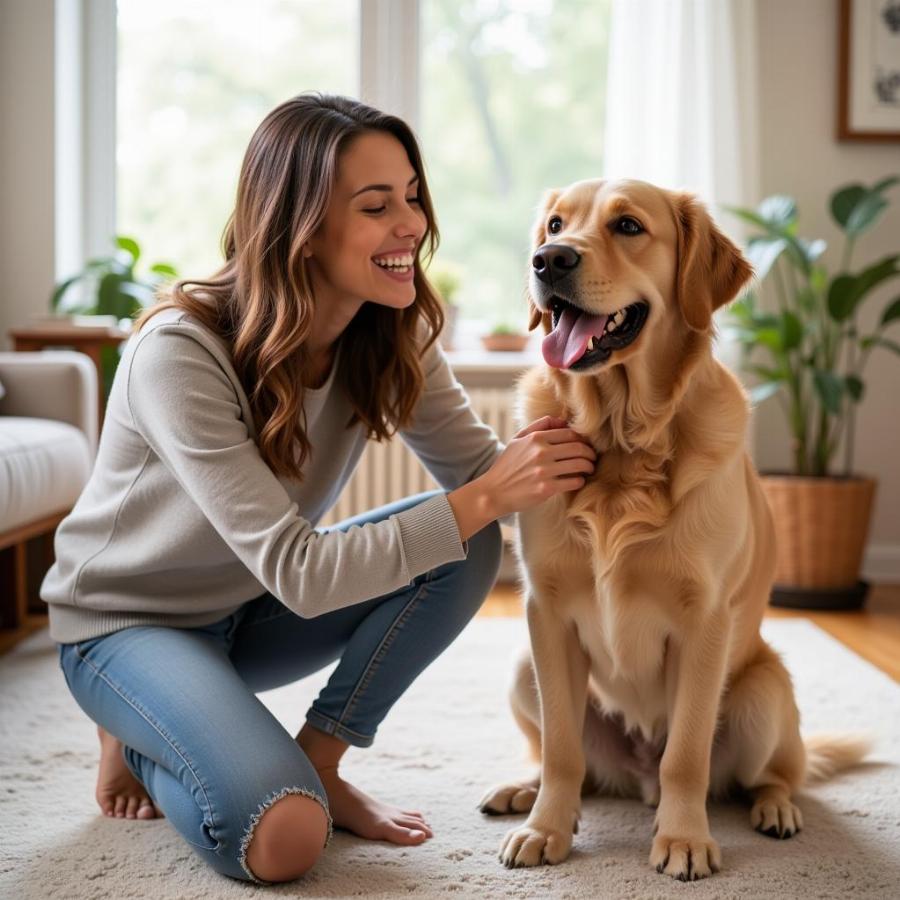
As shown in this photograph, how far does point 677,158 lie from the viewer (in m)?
3.85

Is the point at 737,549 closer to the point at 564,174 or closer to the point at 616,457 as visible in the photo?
the point at 616,457

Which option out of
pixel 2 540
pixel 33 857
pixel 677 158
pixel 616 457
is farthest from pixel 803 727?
pixel 677 158

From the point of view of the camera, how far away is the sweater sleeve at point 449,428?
1950 mm

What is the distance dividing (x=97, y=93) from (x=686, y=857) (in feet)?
11.8

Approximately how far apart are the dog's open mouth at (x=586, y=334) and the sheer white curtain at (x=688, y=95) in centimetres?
234

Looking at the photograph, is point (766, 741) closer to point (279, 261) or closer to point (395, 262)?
point (395, 262)

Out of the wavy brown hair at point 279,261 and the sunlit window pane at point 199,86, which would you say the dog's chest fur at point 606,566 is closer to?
the wavy brown hair at point 279,261

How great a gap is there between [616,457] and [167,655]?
0.71m

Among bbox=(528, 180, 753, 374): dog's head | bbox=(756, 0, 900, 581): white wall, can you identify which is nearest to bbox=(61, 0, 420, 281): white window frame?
bbox=(756, 0, 900, 581): white wall

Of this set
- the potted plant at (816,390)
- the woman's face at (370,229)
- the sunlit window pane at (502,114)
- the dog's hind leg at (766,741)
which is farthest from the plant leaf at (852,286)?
the woman's face at (370,229)

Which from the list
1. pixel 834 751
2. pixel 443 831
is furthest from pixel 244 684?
pixel 834 751

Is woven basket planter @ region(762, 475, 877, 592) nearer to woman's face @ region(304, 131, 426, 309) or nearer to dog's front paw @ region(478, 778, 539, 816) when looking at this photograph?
dog's front paw @ region(478, 778, 539, 816)

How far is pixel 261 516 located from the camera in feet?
5.13

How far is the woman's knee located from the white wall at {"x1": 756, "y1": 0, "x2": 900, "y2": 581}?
2.92 metres
